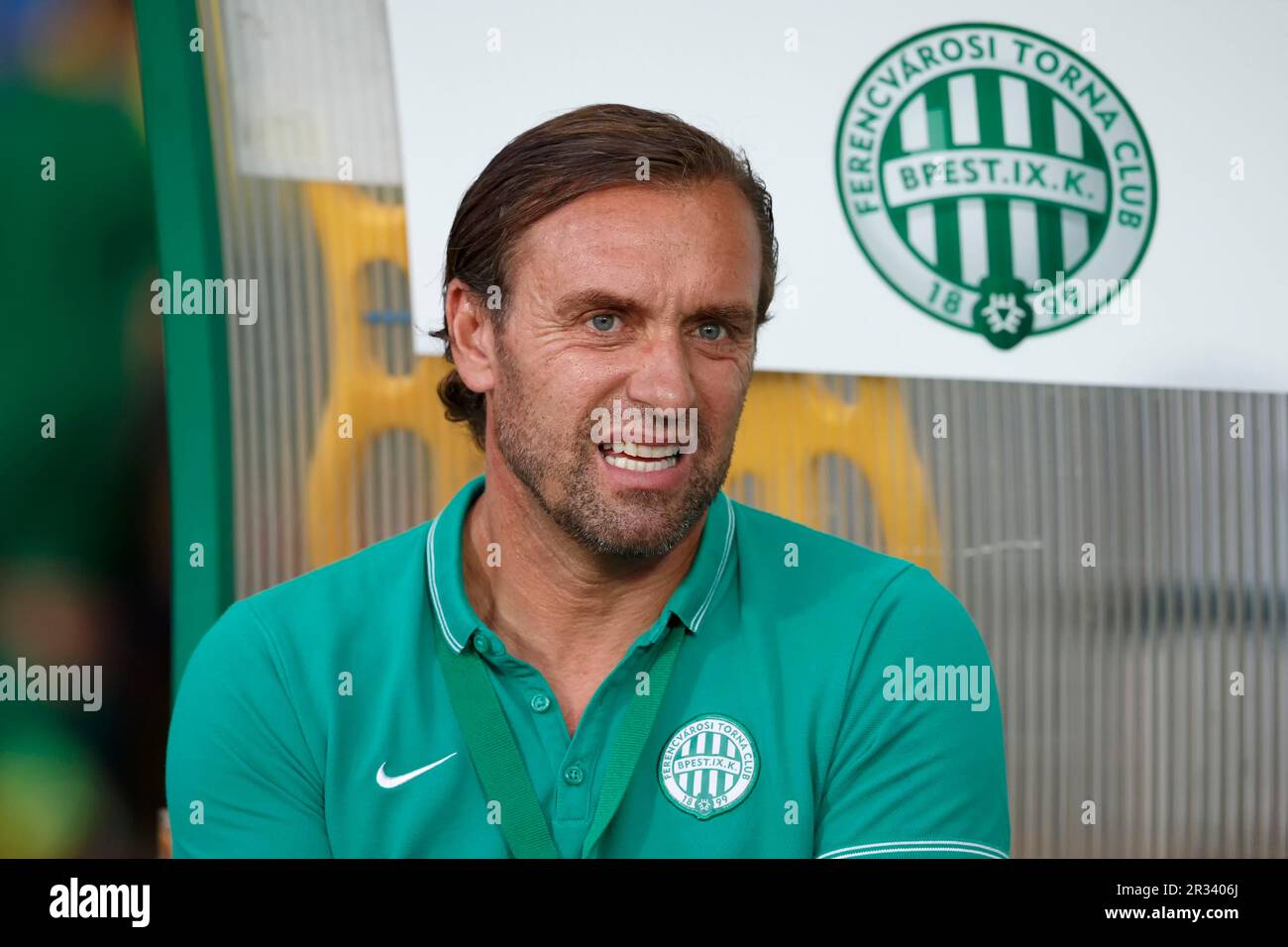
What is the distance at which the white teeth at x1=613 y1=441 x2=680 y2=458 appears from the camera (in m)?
1.43

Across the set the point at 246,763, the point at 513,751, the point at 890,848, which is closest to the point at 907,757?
→ the point at 890,848

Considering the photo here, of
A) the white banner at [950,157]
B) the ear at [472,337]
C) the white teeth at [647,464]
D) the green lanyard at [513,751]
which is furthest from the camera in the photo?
the white banner at [950,157]

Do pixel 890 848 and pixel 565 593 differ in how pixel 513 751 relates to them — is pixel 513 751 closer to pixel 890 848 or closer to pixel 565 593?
pixel 565 593

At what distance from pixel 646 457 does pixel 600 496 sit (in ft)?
0.27

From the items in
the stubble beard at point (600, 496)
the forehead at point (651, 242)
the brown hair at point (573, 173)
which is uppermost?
the brown hair at point (573, 173)

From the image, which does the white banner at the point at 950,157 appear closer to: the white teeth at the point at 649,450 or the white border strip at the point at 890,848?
the white teeth at the point at 649,450

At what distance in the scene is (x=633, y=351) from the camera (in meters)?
1.45

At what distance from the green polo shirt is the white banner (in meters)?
0.71

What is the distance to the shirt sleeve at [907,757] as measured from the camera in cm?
137

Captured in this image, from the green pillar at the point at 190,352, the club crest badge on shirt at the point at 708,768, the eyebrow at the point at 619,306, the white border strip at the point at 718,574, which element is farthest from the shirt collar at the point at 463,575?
the green pillar at the point at 190,352

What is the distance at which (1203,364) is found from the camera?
2.08 m

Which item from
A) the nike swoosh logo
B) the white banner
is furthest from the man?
the white banner

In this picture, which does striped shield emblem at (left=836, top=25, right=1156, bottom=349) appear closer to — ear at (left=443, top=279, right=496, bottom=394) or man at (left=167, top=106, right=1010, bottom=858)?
man at (left=167, top=106, right=1010, bottom=858)

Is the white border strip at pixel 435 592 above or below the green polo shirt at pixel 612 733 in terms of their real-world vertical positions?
above
